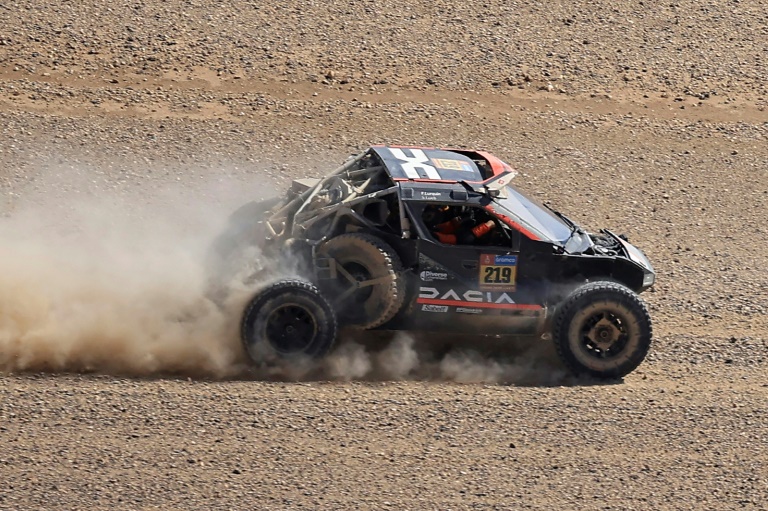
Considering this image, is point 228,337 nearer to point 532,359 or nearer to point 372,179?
point 372,179

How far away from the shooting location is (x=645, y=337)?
35.3 ft

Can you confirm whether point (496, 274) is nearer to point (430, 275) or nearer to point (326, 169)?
point (430, 275)

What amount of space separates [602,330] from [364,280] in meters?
2.28

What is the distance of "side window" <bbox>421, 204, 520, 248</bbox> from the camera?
10641 mm

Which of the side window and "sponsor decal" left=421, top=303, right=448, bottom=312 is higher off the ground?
the side window

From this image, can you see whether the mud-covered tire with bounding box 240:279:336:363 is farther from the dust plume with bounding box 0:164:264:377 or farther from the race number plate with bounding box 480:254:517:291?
the race number plate with bounding box 480:254:517:291

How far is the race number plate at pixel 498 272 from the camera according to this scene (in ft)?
34.9

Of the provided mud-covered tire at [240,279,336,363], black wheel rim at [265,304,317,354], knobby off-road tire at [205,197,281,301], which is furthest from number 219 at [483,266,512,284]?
Result: knobby off-road tire at [205,197,281,301]

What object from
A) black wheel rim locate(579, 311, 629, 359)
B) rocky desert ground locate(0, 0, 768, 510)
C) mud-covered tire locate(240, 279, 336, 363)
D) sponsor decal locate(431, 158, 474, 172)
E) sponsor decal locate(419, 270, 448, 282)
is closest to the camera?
rocky desert ground locate(0, 0, 768, 510)

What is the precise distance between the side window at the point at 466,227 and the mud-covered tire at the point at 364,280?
455 millimetres

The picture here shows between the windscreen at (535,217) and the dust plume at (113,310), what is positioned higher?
the windscreen at (535,217)

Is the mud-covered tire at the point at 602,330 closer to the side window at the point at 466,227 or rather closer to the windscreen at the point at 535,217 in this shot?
the windscreen at the point at 535,217

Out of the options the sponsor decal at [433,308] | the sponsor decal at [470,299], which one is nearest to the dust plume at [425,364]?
the sponsor decal at [433,308]

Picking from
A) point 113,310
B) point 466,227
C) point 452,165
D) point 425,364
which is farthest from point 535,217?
point 113,310
